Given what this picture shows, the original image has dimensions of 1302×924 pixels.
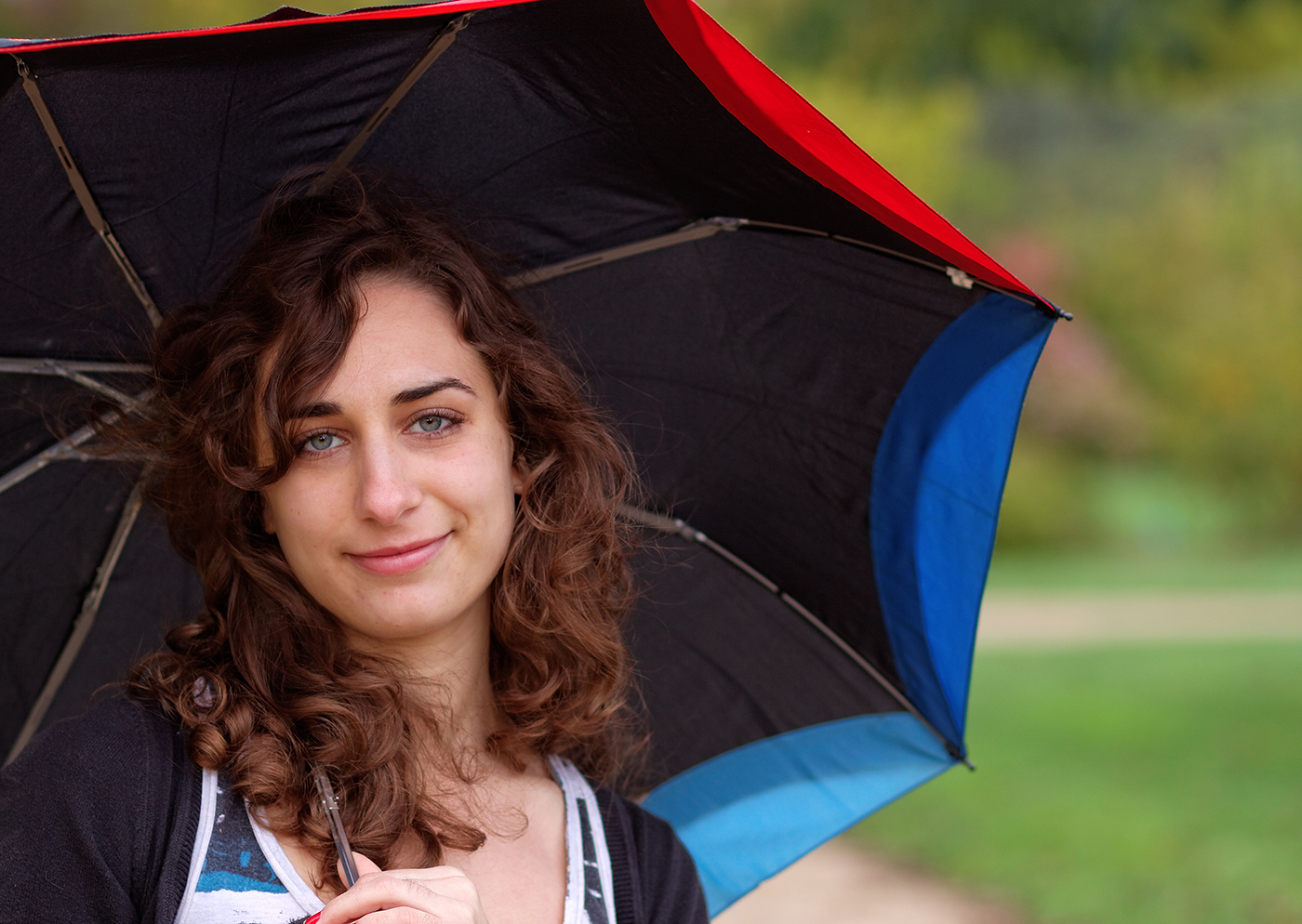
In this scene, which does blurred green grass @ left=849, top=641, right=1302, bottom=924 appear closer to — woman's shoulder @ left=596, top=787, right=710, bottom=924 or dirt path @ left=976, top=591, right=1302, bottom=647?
dirt path @ left=976, top=591, right=1302, bottom=647

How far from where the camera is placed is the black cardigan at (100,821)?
58.9 inches

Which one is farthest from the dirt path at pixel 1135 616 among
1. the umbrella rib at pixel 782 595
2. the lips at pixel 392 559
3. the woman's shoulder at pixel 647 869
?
the lips at pixel 392 559

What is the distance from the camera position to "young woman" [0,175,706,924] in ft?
5.10

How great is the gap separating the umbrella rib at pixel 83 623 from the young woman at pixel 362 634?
0.73ft

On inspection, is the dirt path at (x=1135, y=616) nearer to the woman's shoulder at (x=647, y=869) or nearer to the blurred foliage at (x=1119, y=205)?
the blurred foliage at (x=1119, y=205)

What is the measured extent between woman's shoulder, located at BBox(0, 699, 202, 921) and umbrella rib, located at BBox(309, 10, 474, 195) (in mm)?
821

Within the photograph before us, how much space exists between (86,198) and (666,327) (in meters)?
0.92

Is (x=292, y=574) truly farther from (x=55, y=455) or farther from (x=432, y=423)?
(x=55, y=455)

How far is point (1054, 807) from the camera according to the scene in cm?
640

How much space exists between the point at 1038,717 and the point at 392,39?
7701mm

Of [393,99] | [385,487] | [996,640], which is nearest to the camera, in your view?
[385,487]

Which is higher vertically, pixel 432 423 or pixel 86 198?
pixel 86 198

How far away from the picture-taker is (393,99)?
1.79 metres

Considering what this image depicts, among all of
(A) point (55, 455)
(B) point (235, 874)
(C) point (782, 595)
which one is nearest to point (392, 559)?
(B) point (235, 874)
